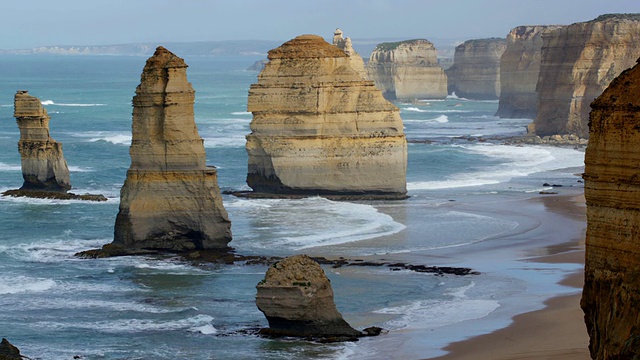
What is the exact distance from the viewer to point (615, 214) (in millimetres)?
16016

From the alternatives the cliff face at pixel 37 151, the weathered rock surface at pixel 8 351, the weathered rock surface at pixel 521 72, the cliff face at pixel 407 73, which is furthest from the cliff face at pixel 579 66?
the cliff face at pixel 407 73

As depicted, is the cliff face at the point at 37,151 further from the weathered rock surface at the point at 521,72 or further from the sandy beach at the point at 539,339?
the weathered rock surface at the point at 521,72

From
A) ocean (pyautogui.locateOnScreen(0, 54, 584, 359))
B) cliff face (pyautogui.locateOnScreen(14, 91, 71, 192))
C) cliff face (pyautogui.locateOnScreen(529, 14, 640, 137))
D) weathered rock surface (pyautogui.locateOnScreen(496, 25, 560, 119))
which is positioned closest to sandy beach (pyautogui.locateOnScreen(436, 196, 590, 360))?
ocean (pyautogui.locateOnScreen(0, 54, 584, 359))

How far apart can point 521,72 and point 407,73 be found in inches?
1633

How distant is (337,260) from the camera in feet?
109

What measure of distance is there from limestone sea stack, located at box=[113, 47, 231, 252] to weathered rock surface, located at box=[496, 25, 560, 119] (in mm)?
70880

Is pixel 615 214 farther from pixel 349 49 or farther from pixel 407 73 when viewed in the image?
pixel 407 73

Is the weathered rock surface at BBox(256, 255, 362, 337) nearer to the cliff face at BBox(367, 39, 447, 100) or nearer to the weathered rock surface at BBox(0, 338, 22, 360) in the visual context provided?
the weathered rock surface at BBox(0, 338, 22, 360)

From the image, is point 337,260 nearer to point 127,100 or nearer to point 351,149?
point 351,149

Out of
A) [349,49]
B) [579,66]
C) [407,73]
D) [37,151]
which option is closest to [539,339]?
[37,151]

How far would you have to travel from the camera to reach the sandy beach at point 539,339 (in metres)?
22.7

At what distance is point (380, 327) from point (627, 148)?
415 inches

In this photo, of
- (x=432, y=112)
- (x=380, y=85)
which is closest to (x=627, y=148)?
(x=432, y=112)

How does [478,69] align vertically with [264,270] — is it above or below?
above
